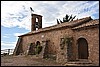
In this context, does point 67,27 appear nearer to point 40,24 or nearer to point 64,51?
point 64,51

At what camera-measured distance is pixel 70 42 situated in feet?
61.5

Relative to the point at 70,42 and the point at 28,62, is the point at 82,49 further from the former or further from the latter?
the point at 28,62

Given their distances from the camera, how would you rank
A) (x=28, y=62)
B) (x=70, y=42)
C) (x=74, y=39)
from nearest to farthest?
(x=28, y=62) < (x=70, y=42) < (x=74, y=39)

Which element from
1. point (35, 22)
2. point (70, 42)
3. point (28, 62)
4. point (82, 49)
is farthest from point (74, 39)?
point (35, 22)

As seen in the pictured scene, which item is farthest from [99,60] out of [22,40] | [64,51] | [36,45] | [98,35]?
[22,40]

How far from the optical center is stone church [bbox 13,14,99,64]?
55.4 feet

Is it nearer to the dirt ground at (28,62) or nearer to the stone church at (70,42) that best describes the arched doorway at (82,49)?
the stone church at (70,42)

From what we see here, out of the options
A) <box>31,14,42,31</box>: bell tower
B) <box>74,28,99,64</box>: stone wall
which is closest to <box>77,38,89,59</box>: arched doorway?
<box>74,28,99,64</box>: stone wall

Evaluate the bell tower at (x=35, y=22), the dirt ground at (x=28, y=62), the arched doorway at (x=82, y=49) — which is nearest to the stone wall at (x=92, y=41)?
the arched doorway at (x=82, y=49)

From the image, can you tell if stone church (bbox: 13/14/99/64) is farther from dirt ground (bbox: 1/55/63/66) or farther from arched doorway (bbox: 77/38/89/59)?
dirt ground (bbox: 1/55/63/66)

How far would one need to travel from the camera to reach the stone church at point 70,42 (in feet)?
55.4

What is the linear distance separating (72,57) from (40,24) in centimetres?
1487

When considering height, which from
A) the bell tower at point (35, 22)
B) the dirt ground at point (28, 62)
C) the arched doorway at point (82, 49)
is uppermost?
the bell tower at point (35, 22)

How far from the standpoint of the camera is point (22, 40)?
30.1m
